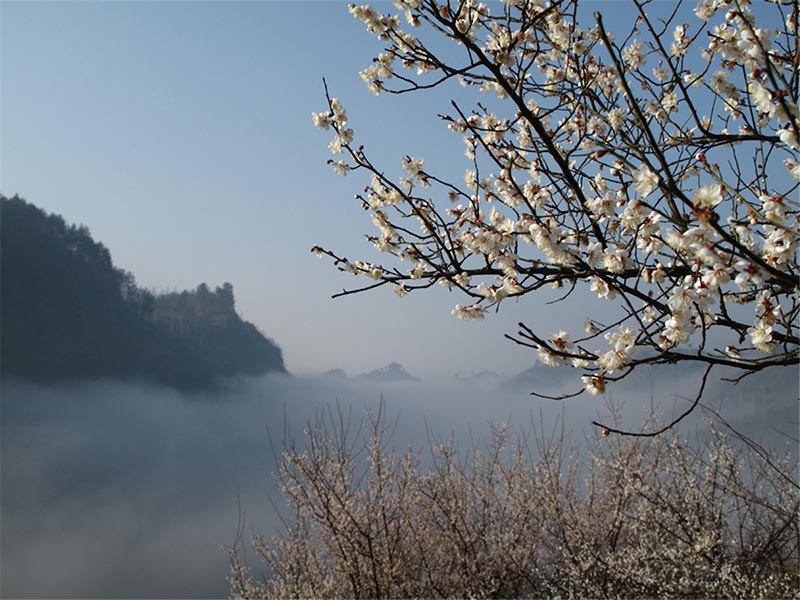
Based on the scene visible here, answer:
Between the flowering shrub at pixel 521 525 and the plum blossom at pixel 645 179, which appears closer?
the plum blossom at pixel 645 179

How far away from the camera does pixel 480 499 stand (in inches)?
323

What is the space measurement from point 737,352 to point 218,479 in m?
66.6

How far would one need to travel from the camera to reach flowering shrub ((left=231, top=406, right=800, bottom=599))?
20.7 ft

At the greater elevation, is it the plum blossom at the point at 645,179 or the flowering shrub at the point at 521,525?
the plum blossom at the point at 645,179

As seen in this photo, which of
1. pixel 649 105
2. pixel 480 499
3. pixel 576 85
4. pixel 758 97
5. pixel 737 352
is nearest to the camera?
pixel 758 97

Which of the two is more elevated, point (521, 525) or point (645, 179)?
point (645, 179)

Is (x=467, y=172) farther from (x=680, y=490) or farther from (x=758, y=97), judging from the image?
(x=680, y=490)

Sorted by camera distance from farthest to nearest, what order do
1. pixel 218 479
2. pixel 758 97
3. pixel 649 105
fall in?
1. pixel 218 479
2. pixel 649 105
3. pixel 758 97

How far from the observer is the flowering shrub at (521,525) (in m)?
6.32

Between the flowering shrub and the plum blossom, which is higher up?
the plum blossom

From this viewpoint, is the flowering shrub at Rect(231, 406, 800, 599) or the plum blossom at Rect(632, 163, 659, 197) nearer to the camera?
the plum blossom at Rect(632, 163, 659, 197)

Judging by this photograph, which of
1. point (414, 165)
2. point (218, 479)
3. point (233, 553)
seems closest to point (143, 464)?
point (218, 479)

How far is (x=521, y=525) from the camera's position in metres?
7.88

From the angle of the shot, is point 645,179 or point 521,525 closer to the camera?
point 645,179
